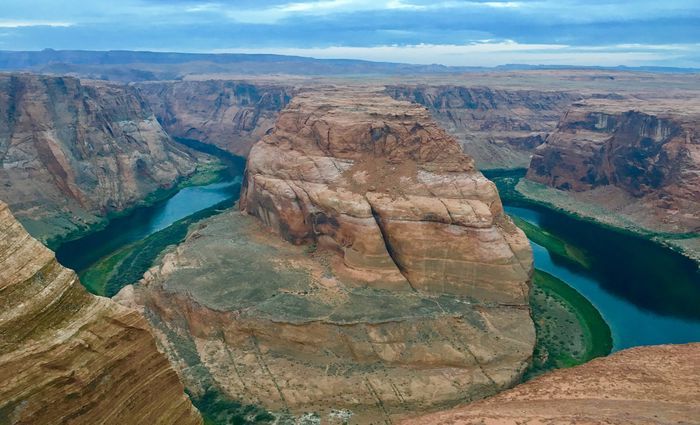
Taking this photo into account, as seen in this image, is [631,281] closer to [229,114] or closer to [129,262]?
[129,262]

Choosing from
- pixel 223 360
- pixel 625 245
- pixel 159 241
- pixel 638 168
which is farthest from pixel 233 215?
pixel 638 168

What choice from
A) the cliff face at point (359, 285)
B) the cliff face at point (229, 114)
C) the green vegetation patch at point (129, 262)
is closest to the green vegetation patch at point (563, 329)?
the cliff face at point (359, 285)

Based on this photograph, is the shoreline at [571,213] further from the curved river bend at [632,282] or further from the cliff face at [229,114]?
the cliff face at [229,114]

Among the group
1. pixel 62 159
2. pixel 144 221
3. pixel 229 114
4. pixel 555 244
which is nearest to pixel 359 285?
pixel 555 244

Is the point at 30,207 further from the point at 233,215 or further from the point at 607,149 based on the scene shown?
the point at 607,149

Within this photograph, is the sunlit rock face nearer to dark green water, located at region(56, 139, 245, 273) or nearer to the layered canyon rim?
the layered canyon rim

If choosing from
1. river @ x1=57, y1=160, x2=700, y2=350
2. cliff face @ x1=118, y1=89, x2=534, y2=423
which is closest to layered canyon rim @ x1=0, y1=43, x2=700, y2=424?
cliff face @ x1=118, y1=89, x2=534, y2=423
